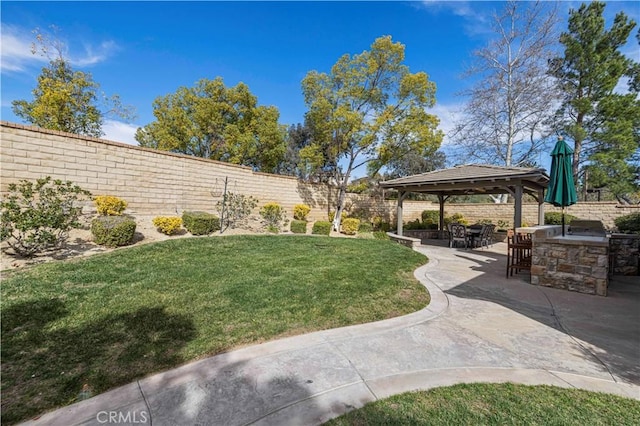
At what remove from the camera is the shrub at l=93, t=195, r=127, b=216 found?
7.48 m

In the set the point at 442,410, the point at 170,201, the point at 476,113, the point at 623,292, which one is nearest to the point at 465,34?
the point at 476,113

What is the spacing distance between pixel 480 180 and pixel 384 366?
27.9ft

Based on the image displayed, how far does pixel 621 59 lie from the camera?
48.3 feet

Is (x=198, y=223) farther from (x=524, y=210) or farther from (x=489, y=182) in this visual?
(x=524, y=210)

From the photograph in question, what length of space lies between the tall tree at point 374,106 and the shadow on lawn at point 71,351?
1151 centimetres

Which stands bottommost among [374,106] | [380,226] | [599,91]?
[380,226]

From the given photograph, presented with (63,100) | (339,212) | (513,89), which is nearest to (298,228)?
(339,212)

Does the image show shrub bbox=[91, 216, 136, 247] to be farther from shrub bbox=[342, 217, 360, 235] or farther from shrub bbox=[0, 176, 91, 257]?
shrub bbox=[342, 217, 360, 235]

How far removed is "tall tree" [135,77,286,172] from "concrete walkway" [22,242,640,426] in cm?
1739

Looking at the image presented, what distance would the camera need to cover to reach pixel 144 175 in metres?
8.88

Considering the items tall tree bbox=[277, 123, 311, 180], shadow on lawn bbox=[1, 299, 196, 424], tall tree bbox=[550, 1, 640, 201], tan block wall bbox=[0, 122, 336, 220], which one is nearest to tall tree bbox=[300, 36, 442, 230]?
tan block wall bbox=[0, 122, 336, 220]

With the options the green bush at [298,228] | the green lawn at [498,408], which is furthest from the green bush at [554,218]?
the green lawn at [498,408]

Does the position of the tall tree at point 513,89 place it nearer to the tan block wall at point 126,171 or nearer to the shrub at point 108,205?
the tan block wall at point 126,171

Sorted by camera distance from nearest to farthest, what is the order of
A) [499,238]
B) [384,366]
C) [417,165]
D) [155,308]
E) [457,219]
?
[384,366], [155,308], [499,238], [457,219], [417,165]
